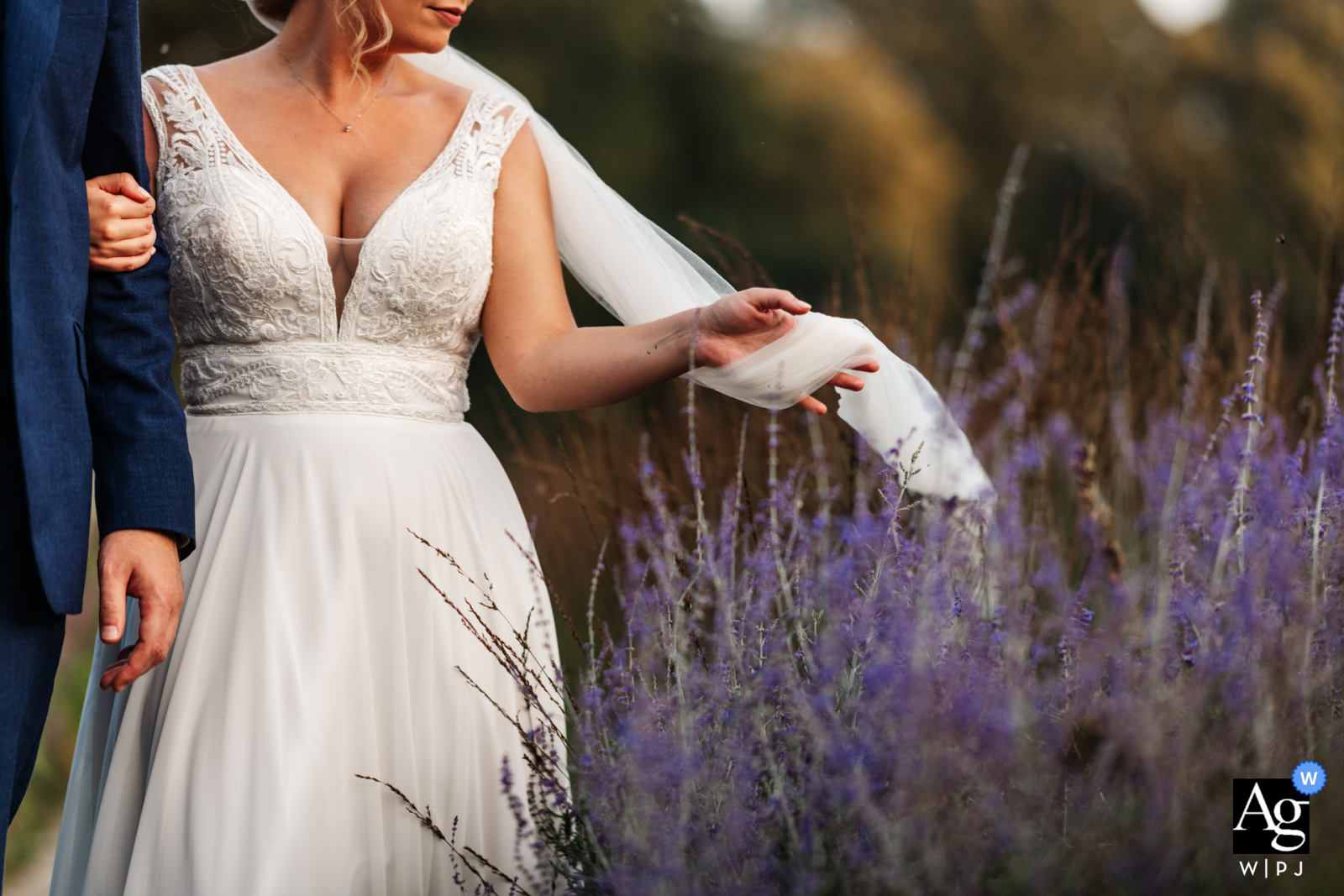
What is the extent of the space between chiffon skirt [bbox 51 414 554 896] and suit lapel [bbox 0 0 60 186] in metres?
0.55

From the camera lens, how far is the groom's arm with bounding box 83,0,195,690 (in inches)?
56.8

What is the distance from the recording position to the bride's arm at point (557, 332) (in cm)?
168

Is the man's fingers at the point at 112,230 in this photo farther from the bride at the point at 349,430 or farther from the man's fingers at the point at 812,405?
the man's fingers at the point at 812,405

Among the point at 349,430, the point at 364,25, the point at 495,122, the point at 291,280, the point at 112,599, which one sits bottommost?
the point at 112,599

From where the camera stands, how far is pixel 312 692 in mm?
Result: 1601

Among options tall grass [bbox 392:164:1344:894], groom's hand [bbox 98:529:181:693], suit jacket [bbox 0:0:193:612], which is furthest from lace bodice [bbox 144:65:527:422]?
tall grass [bbox 392:164:1344:894]

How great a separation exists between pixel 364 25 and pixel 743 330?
820 mm

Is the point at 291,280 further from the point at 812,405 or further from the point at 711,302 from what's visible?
the point at 812,405

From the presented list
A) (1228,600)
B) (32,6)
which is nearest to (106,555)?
(32,6)

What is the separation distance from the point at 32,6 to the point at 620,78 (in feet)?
26.9

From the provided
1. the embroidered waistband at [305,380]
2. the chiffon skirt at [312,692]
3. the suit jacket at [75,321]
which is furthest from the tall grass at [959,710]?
the suit jacket at [75,321]

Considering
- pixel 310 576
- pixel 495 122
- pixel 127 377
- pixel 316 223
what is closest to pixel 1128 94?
pixel 495 122

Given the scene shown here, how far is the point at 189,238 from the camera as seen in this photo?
1.71 m

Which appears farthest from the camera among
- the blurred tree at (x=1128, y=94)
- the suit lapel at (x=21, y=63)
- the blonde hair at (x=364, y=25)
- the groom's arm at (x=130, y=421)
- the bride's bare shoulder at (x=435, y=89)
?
the blurred tree at (x=1128, y=94)
